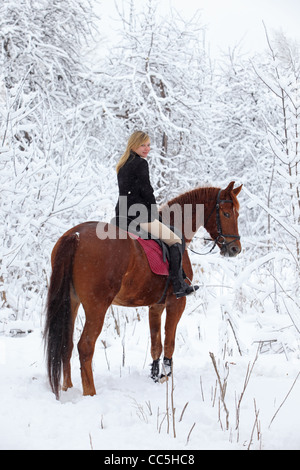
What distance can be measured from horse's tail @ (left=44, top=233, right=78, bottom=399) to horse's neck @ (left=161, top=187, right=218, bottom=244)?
145 cm

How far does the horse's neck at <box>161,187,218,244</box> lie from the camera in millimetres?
4449

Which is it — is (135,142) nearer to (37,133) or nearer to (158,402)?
(158,402)

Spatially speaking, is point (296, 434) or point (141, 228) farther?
point (141, 228)

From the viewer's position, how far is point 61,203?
6262mm

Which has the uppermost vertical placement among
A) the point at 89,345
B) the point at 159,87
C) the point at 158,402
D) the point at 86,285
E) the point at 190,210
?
the point at 159,87

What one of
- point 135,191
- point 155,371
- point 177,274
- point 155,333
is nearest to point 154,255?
point 177,274

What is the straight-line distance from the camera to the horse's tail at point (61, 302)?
331cm

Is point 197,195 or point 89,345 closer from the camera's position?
point 89,345

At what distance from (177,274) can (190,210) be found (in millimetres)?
851

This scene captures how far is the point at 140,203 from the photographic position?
13.0 feet
